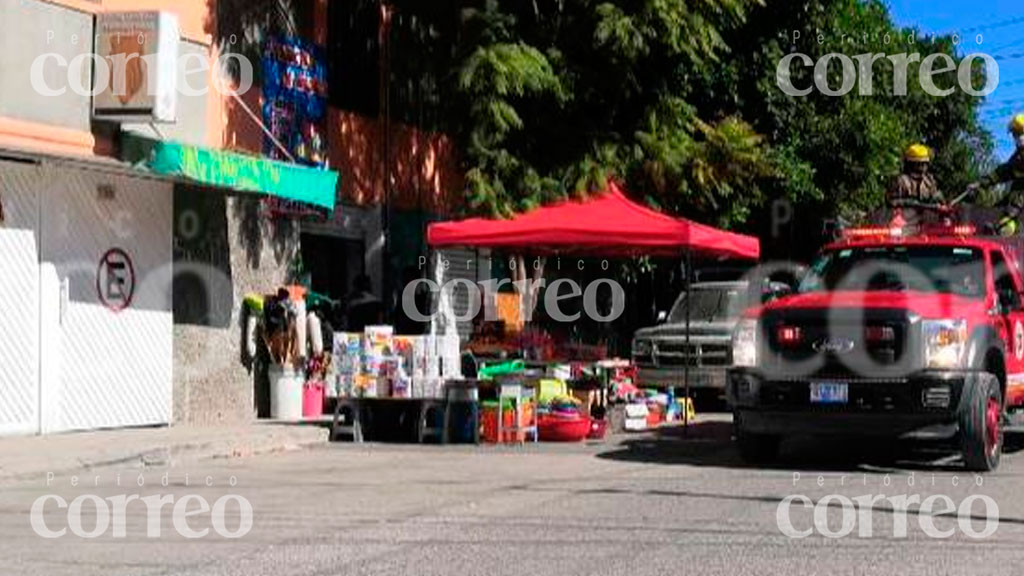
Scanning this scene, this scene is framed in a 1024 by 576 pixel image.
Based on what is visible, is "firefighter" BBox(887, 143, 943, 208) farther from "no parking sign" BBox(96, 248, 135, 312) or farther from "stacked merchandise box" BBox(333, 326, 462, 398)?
"no parking sign" BBox(96, 248, 135, 312)

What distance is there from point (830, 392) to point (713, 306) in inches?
378

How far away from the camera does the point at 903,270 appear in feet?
42.8

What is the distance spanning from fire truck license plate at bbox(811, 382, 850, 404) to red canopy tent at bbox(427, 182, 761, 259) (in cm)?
348

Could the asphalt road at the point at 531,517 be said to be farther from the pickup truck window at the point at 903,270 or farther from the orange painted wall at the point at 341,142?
the orange painted wall at the point at 341,142

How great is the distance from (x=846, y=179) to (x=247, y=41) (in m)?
14.4

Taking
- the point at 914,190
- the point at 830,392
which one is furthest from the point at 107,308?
the point at 914,190

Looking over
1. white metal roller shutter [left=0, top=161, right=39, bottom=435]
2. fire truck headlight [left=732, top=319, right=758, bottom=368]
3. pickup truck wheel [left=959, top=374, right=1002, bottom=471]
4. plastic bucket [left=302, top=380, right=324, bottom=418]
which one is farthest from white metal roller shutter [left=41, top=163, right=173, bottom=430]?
pickup truck wheel [left=959, top=374, right=1002, bottom=471]

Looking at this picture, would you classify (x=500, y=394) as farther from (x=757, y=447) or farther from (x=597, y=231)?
(x=757, y=447)

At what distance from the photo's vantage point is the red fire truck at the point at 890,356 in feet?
38.4

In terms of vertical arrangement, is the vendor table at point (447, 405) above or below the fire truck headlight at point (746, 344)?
below

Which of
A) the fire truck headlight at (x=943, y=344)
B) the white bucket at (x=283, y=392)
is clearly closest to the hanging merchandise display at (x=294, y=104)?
the white bucket at (x=283, y=392)

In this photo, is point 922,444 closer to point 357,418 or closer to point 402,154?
point 357,418

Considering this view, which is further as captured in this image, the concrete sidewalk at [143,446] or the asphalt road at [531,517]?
the concrete sidewalk at [143,446]

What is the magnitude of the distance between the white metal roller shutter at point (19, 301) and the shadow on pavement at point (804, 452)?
6.18 m
